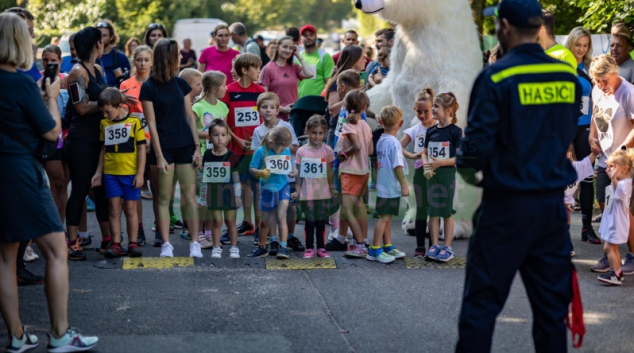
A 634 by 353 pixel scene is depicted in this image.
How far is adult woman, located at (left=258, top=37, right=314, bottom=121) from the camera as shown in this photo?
9516mm

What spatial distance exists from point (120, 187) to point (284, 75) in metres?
2.86

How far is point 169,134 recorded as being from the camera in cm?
736

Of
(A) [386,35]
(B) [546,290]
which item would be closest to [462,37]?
(A) [386,35]

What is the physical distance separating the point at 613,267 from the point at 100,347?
3.86 meters

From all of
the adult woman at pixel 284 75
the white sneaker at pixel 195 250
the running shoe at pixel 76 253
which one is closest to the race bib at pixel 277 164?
the white sneaker at pixel 195 250

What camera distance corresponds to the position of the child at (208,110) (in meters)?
7.97

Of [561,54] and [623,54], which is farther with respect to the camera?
[623,54]

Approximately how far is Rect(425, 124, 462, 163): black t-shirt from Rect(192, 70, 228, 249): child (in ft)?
6.55

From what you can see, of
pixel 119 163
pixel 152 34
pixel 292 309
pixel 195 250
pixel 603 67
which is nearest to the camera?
pixel 292 309

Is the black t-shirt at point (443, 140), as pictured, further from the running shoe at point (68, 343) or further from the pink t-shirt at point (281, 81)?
the running shoe at point (68, 343)

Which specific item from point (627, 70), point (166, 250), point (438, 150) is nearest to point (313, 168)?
point (438, 150)

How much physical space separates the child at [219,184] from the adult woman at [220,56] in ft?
11.9

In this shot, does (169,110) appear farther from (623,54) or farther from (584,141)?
(623,54)

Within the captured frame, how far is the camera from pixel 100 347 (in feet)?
16.5
